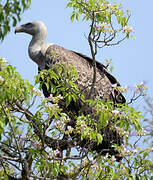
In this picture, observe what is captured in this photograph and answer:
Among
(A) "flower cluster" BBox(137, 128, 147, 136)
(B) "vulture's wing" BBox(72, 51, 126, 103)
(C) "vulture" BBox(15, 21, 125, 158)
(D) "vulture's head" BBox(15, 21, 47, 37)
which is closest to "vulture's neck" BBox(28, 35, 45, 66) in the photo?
(C) "vulture" BBox(15, 21, 125, 158)

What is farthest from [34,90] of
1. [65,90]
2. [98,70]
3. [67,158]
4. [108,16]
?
[98,70]

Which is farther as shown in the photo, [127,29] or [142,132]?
[127,29]

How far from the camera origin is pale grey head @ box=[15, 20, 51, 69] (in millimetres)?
8734

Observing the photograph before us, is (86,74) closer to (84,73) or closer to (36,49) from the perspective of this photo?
(84,73)

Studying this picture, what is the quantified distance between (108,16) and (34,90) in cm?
151

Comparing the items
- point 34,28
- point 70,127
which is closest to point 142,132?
point 70,127

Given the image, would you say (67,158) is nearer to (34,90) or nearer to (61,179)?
(61,179)

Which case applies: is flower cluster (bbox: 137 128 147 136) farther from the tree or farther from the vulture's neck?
the vulture's neck

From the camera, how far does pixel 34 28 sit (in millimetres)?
9453

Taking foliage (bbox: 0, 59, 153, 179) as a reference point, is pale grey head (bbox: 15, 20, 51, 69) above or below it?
above

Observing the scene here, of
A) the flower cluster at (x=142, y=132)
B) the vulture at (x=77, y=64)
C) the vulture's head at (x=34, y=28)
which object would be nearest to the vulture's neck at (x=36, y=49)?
the vulture at (x=77, y=64)

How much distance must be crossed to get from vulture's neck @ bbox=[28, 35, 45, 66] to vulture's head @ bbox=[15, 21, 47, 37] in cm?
11

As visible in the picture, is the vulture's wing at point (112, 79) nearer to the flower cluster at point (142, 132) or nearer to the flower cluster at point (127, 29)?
the flower cluster at point (127, 29)

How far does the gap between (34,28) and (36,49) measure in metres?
0.72
